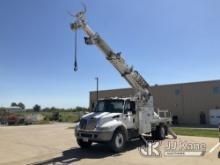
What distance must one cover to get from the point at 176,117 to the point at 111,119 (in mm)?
32670

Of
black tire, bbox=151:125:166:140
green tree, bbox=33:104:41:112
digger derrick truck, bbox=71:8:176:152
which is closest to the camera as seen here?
digger derrick truck, bbox=71:8:176:152

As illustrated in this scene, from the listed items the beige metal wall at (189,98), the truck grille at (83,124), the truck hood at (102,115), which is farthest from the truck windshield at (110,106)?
the beige metal wall at (189,98)

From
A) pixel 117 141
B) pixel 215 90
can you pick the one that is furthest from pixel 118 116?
pixel 215 90

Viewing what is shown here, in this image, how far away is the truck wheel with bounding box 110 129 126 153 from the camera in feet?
42.7

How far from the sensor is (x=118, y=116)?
1397cm

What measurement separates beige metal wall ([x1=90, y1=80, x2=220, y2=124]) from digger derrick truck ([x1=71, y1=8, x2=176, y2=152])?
22.8 meters

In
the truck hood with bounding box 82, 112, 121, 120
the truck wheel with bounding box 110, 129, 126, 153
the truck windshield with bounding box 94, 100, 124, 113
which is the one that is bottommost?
the truck wheel with bounding box 110, 129, 126, 153

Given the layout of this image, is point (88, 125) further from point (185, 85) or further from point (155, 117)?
point (185, 85)

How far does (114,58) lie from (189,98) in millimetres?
30019

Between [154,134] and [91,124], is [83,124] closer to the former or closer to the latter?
[91,124]

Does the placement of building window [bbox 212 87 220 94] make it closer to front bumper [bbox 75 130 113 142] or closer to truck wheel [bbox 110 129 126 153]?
truck wheel [bbox 110 129 126 153]

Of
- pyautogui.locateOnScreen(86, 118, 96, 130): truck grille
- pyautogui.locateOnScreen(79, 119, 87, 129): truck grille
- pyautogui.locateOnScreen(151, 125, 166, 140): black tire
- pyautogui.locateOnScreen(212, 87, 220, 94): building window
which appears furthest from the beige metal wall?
pyautogui.locateOnScreen(86, 118, 96, 130): truck grille

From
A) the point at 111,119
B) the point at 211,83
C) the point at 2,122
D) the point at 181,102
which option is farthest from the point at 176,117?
the point at 111,119

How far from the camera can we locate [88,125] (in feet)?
44.0
